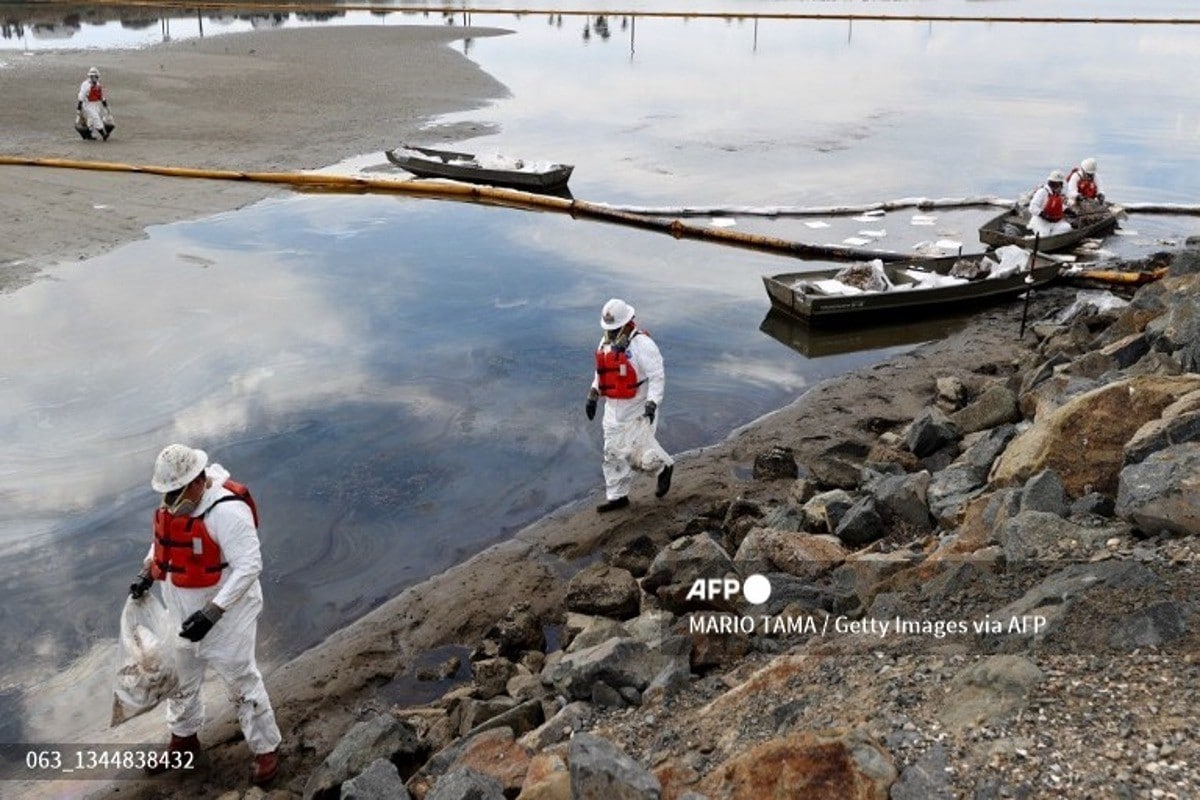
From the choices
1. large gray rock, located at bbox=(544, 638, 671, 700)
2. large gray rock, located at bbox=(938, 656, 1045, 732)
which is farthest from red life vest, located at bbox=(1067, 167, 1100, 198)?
large gray rock, located at bbox=(938, 656, 1045, 732)

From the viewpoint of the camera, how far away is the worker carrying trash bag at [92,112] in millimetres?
24859

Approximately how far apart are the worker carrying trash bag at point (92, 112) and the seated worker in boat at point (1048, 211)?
21.2 metres

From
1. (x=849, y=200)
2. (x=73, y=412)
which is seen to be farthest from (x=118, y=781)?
(x=849, y=200)

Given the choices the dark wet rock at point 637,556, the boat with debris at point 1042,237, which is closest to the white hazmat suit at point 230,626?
the dark wet rock at point 637,556

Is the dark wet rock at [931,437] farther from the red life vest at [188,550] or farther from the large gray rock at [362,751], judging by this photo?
the red life vest at [188,550]

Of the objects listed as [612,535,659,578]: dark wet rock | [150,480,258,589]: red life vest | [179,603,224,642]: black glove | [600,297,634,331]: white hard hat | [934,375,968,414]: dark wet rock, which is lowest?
[612,535,659,578]: dark wet rock

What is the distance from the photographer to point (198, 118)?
29.2 metres

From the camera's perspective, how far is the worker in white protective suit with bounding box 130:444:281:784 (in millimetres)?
6102

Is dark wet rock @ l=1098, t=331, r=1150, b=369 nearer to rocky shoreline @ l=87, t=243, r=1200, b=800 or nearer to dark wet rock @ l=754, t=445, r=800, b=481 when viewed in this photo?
rocky shoreline @ l=87, t=243, r=1200, b=800

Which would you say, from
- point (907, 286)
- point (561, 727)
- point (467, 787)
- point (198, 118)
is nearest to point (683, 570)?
point (561, 727)

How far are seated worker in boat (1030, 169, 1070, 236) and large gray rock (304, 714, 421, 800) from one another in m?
16.9

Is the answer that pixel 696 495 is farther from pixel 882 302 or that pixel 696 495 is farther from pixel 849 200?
pixel 849 200

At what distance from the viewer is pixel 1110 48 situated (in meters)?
58.5

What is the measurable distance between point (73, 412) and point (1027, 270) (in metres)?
14.6
